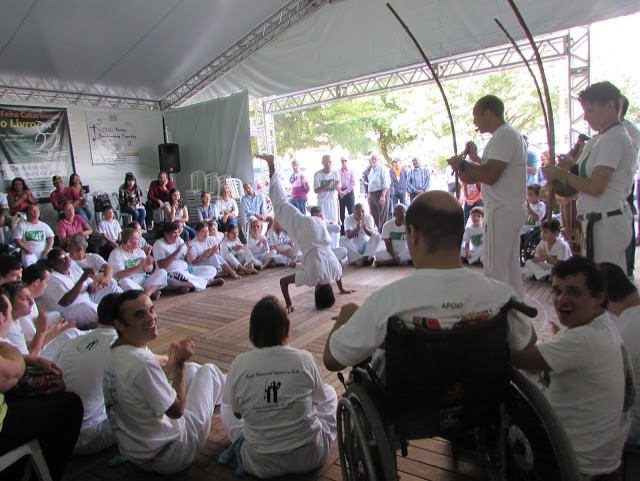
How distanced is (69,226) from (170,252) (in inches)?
79.6

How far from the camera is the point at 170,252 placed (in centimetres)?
555

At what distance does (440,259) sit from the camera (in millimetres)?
1281

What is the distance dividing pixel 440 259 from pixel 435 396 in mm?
379

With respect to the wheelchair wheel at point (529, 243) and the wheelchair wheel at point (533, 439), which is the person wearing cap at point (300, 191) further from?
the wheelchair wheel at point (533, 439)

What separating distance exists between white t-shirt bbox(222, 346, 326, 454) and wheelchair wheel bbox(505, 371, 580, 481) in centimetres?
76

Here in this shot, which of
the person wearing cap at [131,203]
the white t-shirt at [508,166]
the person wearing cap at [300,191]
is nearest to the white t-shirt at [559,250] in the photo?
the white t-shirt at [508,166]

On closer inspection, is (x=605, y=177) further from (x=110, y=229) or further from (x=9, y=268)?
(x=110, y=229)

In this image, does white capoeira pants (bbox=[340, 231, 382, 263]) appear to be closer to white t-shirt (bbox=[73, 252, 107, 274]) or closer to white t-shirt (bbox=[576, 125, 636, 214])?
white t-shirt (bbox=[73, 252, 107, 274])

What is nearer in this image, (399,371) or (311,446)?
(399,371)

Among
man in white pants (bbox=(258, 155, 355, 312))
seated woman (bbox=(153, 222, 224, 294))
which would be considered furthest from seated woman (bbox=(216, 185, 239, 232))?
man in white pants (bbox=(258, 155, 355, 312))

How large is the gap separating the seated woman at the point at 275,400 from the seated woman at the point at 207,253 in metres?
4.26

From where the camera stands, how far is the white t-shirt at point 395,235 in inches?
240

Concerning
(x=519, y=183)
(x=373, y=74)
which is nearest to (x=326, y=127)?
(x=373, y=74)

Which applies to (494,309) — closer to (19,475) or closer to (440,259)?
(440,259)
